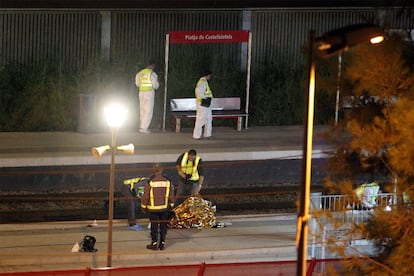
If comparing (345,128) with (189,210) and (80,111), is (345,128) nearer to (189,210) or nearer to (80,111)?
(189,210)

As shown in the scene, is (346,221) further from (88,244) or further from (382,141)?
(88,244)

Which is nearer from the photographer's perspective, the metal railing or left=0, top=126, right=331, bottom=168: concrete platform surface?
the metal railing

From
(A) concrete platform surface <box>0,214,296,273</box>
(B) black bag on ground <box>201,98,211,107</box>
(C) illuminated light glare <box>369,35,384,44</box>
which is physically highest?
(C) illuminated light glare <box>369,35,384,44</box>

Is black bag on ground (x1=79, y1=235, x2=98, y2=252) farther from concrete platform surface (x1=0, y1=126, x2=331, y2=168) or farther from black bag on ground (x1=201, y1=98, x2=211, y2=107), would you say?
black bag on ground (x1=201, y1=98, x2=211, y2=107)

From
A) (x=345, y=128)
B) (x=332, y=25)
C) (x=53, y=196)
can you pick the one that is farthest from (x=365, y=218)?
(x=332, y=25)

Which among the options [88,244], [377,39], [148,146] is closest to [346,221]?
[377,39]

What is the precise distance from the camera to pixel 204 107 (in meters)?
26.6

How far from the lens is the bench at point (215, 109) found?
2800cm

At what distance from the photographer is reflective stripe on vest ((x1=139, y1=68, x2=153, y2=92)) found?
26.9 meters

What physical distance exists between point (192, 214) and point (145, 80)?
6.98 m

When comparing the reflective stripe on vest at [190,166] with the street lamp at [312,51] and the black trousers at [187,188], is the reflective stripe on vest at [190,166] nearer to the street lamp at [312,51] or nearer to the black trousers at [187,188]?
the black trousers at [187,188]

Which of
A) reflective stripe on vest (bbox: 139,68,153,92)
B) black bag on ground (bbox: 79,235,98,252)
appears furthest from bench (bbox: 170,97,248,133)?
black bag on ground (bbox: 79,235,98,252)

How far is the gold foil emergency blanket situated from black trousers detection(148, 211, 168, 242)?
121 centimetres

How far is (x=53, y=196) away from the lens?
80.2ft
